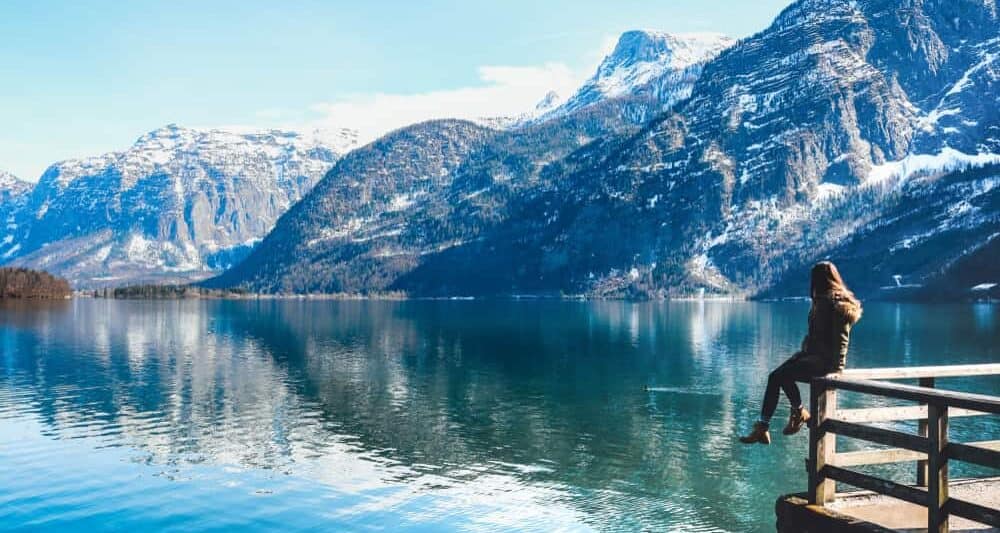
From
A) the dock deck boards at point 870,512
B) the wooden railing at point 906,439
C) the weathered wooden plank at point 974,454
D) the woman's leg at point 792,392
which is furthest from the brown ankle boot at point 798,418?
the weathered wooden plank at point 974,454

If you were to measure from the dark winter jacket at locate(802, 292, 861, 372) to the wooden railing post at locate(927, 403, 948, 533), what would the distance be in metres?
2.62

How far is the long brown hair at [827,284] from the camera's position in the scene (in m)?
19.2

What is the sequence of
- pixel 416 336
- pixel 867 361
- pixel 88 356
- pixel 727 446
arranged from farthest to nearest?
pixel 416 336 < pixel 88 356 < pixel 867 361 < pixel 727 446

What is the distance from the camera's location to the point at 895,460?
704 inches

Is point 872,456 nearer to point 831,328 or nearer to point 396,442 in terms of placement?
point 831,328

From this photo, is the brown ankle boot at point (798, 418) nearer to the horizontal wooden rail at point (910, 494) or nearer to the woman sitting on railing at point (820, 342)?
the woman sitting on railing at point (820, 342)

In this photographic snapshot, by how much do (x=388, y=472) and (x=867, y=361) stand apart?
93504 mm

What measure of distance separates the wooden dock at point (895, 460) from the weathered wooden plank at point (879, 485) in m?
0.02

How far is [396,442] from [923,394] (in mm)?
54389

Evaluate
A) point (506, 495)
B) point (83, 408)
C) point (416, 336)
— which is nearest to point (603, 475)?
point (506, 495)

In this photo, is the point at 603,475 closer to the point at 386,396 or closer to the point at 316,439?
the point at 316,439

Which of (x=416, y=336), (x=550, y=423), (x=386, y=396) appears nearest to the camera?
(x=550, y=423)

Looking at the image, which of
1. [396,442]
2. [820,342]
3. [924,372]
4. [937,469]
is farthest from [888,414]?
[396,442]

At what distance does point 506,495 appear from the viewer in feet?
163
